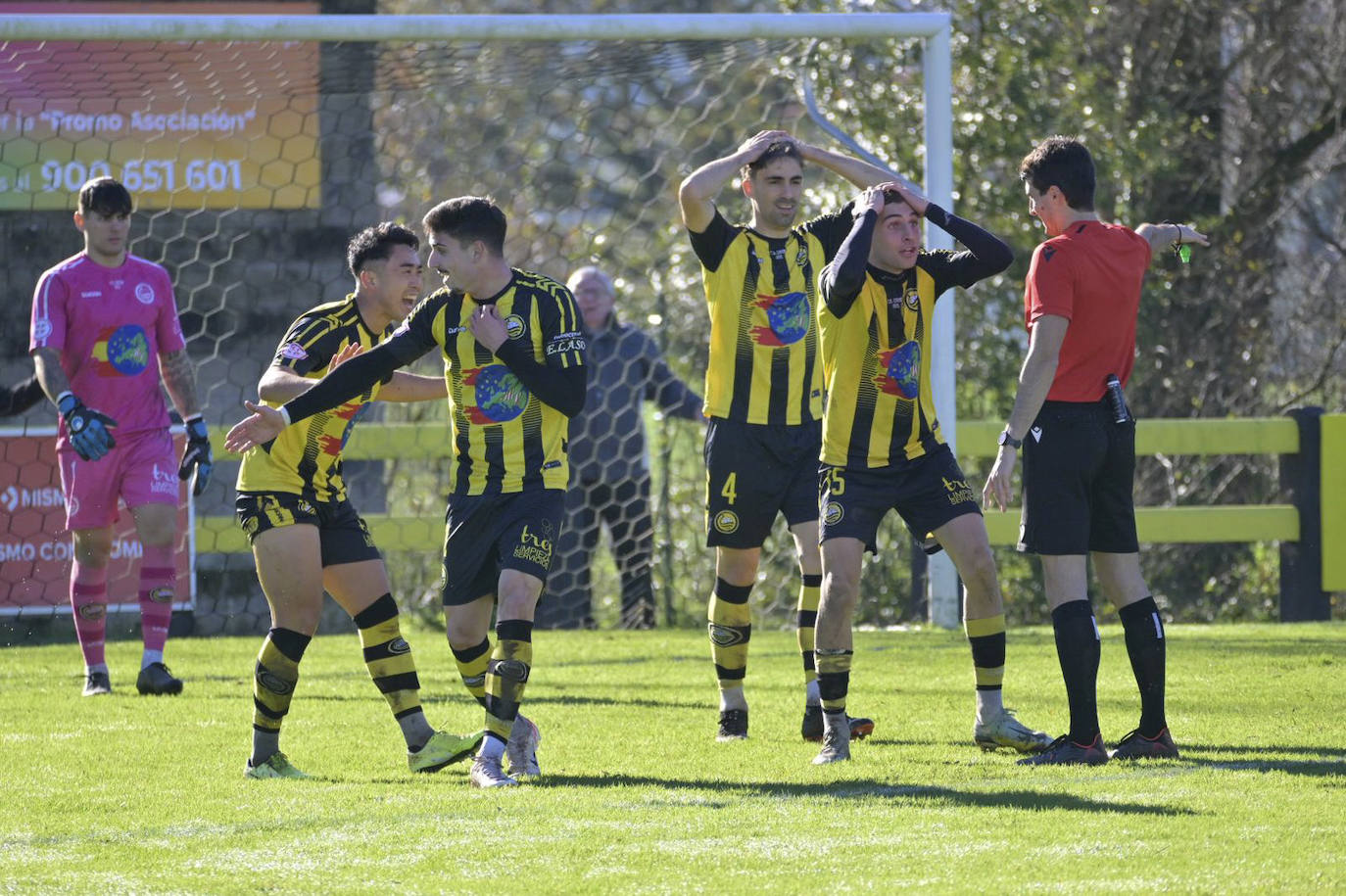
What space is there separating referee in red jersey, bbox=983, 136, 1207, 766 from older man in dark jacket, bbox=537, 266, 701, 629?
509 cm

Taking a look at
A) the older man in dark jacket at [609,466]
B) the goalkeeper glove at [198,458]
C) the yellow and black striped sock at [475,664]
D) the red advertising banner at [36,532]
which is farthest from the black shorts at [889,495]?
the red advertising banner at [36,532]

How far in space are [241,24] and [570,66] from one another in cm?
207

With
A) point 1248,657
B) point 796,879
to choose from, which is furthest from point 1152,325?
point 796,879

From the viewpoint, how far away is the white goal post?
9.33 meters

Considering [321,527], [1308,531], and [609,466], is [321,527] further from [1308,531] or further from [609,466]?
[1308,531]

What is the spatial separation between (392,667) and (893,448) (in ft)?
5.81

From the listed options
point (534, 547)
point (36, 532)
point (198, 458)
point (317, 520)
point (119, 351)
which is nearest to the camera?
point (534, 547)

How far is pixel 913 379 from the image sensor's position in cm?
591

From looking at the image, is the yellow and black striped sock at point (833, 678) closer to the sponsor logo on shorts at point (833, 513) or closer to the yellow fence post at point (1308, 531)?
the sponsor logo on shorts at point (833, 513)

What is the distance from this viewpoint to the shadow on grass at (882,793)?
4.73 meters

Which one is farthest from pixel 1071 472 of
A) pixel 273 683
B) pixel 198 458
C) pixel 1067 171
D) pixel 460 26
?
pixel 460 26

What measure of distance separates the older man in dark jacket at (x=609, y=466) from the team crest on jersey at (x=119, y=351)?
3.22 m

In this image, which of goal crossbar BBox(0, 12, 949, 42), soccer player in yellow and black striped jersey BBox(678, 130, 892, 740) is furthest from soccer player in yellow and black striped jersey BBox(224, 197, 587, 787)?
goal crossbar BBox(0, 12, 949, 42)

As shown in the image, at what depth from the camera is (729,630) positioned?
648 centimetres
